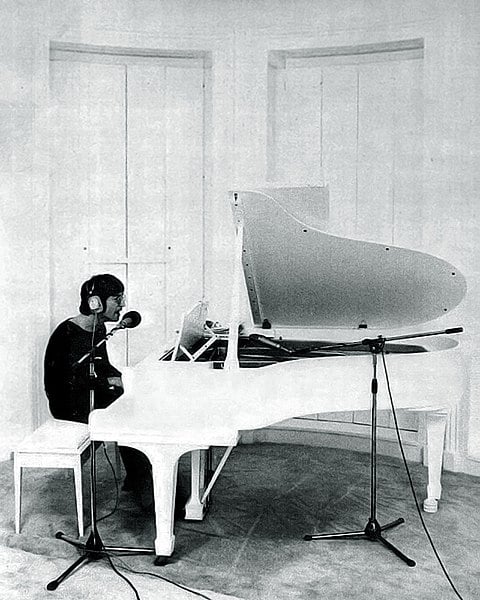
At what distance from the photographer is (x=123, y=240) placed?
5188mm

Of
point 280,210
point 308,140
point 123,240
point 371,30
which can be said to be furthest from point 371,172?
point 280,210

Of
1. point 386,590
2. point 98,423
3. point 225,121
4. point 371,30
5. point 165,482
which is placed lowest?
point 386,590

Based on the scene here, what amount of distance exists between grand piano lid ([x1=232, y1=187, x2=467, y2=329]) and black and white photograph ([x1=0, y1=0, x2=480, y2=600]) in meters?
0.01

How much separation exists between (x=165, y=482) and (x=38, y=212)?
7.71 ft

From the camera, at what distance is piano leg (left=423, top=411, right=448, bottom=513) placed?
3797 mm

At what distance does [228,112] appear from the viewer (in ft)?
16.6

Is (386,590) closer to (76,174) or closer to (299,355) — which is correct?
(299,355)

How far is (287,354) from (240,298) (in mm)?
1110

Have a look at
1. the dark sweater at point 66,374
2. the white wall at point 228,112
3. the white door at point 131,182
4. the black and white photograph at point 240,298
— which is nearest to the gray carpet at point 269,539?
the black and white photograph at point 240,298

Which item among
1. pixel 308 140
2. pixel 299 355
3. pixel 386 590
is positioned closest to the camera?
pixel 386 590

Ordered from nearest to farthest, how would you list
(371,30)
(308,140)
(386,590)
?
1. (386,590)
2. (371,30)
3. (308,140)

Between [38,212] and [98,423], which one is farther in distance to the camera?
[38,212]

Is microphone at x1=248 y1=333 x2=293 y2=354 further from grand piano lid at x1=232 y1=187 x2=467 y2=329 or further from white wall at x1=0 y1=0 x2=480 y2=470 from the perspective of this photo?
white wall at x1=0 y1=0 x2=480 y2=470

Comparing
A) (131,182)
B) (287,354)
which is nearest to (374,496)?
(287,354)
